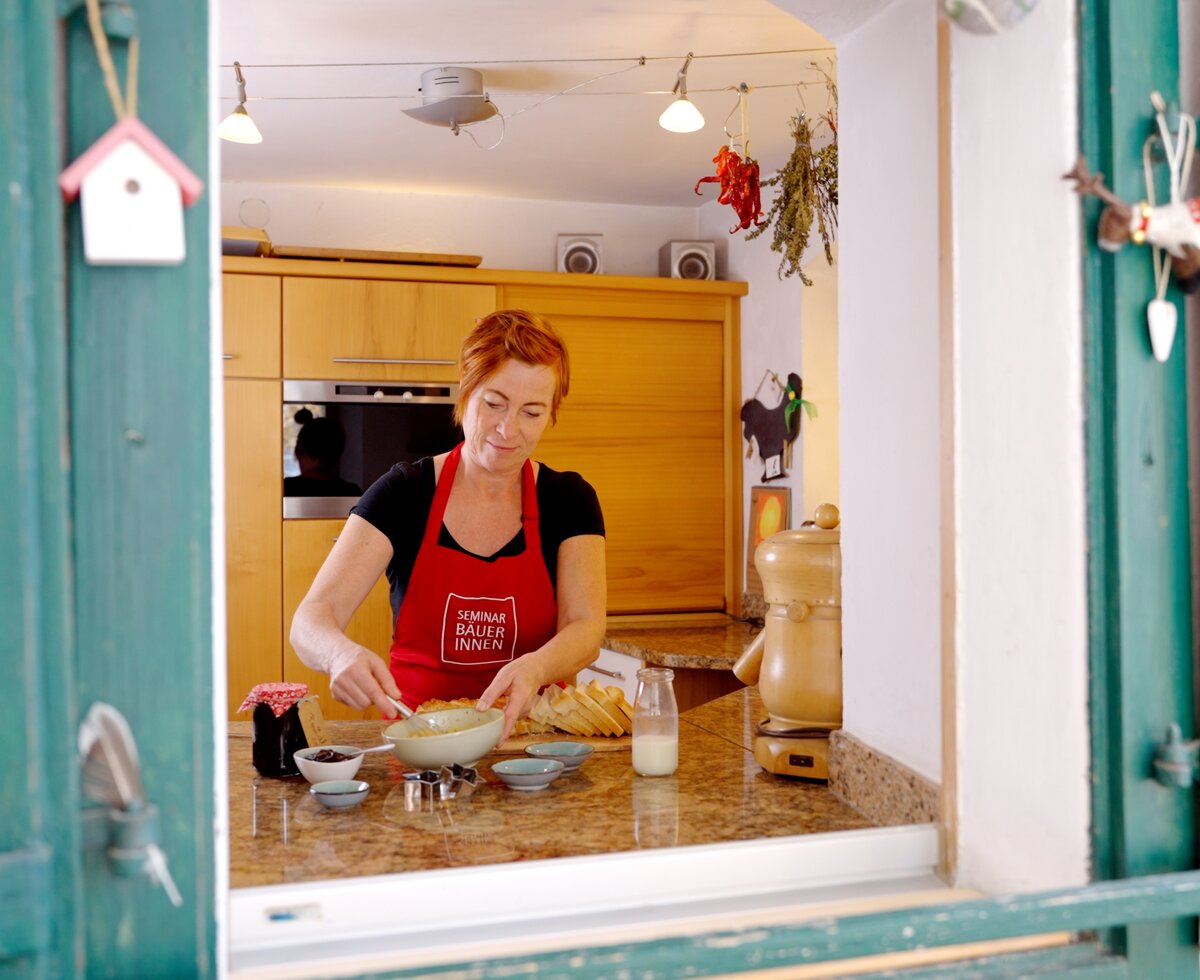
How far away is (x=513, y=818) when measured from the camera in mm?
1263

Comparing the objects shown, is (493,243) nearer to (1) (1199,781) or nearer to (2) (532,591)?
(2) (532,591)

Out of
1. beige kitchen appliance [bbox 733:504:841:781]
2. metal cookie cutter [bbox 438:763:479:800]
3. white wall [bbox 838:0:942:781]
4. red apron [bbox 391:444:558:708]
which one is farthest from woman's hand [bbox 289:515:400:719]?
white wall [bbox 838:0:942:781]

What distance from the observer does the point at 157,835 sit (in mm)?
731

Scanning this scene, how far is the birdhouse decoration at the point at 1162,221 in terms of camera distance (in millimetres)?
932

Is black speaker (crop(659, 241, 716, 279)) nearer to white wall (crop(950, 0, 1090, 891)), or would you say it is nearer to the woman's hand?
the woman's hand

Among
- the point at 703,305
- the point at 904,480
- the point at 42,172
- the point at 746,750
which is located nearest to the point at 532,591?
the point at 746,750

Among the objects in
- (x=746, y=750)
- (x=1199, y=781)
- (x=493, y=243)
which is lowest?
(x=746, y=750)

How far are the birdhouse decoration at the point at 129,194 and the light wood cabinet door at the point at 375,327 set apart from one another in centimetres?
328

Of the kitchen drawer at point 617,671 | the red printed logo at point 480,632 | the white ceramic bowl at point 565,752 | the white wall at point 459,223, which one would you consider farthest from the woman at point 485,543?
the white wall at point 459,223

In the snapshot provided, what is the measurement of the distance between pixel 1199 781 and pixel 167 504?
0.92m

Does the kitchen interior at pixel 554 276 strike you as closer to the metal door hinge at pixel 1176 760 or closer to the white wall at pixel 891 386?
the white wall at pixel 891 386

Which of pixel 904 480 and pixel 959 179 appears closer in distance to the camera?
pixel 959 179

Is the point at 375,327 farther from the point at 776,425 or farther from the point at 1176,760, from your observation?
the point at 1176,760

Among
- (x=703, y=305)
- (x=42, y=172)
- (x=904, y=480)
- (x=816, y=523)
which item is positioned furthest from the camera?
(x=703, y=305)
